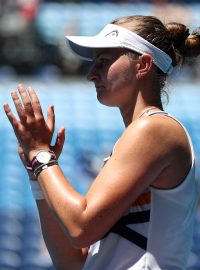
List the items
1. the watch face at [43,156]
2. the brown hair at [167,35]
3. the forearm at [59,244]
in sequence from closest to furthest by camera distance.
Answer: the watch face at [43,156], the brown hair at [167,35], the forearm at [59,244]

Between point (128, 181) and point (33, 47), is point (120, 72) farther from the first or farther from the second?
point (33, 47)

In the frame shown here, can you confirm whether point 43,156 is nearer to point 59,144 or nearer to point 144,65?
point 59,144

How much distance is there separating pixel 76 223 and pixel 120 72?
0.37m

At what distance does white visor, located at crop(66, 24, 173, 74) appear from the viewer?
1.67 m

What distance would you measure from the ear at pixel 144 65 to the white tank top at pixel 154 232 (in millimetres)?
101

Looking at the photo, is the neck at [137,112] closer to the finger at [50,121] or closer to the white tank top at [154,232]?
the white tank top at [154,232]

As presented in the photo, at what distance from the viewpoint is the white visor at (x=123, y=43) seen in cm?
167

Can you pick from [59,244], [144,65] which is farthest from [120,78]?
[59,244]

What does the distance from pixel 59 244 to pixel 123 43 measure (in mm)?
535

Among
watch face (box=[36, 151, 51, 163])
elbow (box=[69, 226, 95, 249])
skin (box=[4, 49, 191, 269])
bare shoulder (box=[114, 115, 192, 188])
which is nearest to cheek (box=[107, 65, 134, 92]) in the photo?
skin (box=[4, 49, 191, 269])

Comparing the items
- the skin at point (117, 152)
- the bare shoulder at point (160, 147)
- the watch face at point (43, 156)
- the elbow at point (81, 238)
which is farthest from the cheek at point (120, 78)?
the elbow at point (81, 238)

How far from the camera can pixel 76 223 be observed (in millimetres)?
1497

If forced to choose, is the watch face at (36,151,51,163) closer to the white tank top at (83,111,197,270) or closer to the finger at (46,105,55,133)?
the finger at (46,105,55,133)

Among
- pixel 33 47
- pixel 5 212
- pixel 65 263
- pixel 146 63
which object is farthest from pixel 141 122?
pixel 33 47
